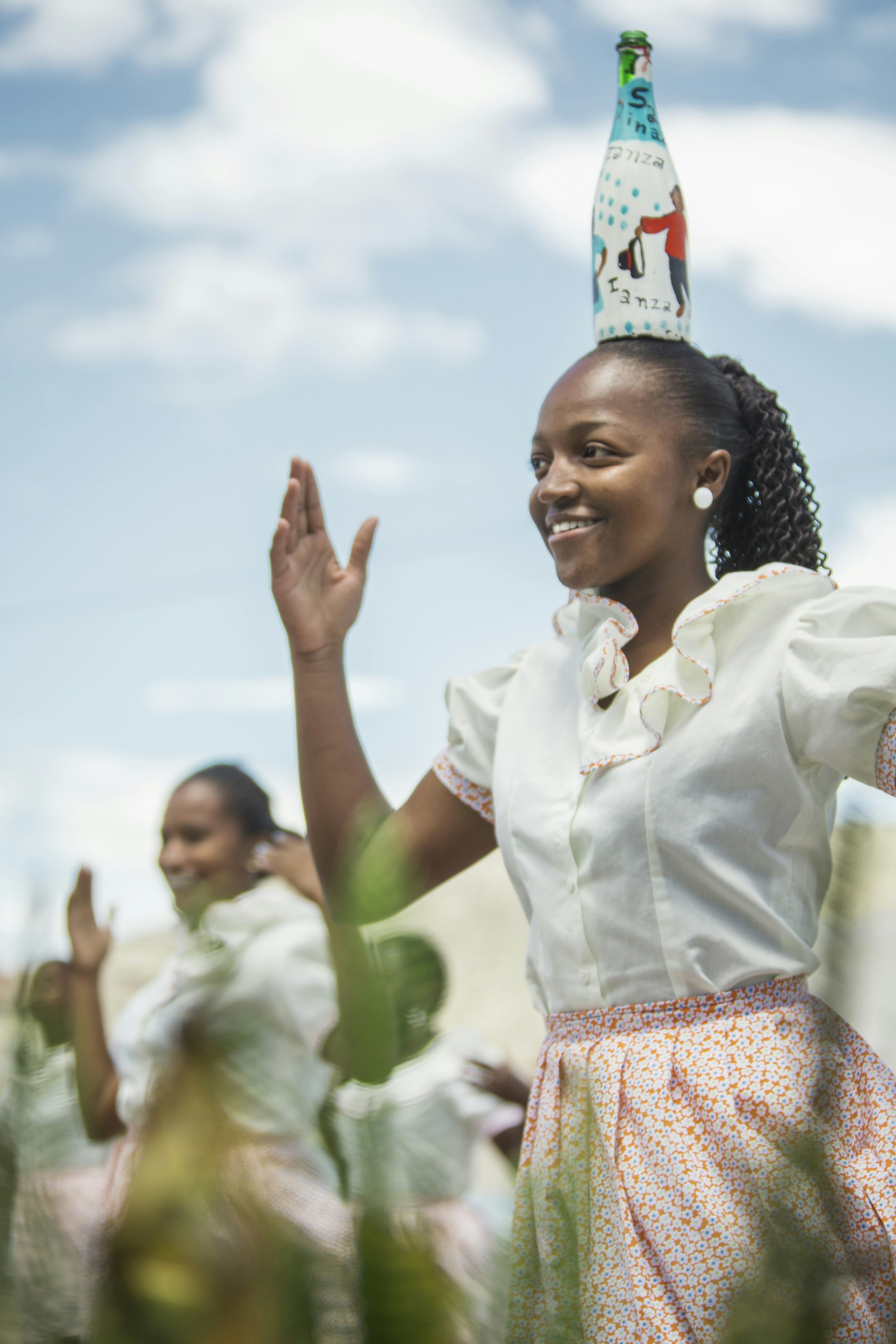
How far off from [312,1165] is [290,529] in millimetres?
1495

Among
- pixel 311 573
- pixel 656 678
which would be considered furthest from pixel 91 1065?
pixel 311 573

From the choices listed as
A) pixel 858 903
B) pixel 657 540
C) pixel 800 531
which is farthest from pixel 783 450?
pixel 858 903

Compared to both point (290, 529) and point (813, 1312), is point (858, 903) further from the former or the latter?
point (290, 529)

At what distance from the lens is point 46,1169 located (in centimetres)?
37

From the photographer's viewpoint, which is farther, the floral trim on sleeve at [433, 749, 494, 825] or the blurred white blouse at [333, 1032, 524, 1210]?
the floral trim on sleeve at [433, 749, 494, 825]

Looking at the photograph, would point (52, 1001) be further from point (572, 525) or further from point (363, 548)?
point (363, 548)

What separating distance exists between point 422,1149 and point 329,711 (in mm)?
1365

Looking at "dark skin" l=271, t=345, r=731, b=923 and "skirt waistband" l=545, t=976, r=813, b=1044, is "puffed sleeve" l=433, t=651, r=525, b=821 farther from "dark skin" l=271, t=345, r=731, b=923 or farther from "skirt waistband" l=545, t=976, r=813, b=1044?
"skirt waistband" l=545, t=976, r=813, b=1044

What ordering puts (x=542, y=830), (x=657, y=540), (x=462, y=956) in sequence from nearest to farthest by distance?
1. (x=542, y=830)
2. (x=657, y=540)
3. (x=462, y=956)

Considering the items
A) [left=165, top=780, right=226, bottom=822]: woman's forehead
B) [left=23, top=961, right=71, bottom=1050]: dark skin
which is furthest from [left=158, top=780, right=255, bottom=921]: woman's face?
[left=23, top=961, right=71, bottom=1050]: dark skin

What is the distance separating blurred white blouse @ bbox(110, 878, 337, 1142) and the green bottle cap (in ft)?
5.94

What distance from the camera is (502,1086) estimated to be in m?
1.47

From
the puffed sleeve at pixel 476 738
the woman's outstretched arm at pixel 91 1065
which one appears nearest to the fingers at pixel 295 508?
the puffed sleeve at pixel 476 738

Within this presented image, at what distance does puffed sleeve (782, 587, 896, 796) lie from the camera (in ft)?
4.11
